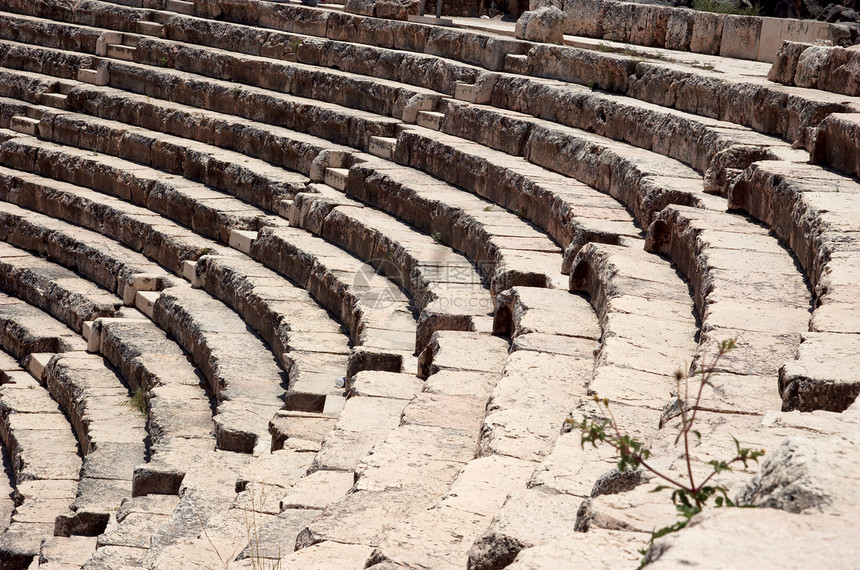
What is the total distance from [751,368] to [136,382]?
6435 mm

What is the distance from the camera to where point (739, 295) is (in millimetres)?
5973

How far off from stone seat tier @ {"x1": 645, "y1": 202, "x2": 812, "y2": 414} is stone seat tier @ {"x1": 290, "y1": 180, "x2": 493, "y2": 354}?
1506mm

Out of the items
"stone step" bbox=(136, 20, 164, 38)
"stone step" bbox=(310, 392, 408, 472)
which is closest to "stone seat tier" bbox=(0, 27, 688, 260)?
"stone step" bbox=(310, 392, 408, 472)

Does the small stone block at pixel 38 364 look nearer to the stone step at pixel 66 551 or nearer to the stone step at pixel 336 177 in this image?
the stone step at pixel 336 177

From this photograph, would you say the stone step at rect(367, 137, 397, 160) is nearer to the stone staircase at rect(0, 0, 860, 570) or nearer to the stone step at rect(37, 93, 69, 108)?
the stone staircase at rect(0, 0, 860, 570)

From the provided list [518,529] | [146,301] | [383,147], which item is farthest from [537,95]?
[518,529]

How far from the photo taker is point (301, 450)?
7.02 meters

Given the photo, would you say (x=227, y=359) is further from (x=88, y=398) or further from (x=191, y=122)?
(x=191, y=122)

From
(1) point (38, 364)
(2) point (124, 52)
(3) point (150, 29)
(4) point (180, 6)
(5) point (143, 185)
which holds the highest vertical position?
(4) point (180, 6)

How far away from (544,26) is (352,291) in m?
5.40

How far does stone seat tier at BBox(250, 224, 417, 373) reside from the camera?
823 centimetres

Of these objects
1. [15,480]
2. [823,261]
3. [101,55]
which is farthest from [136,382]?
[101,55]

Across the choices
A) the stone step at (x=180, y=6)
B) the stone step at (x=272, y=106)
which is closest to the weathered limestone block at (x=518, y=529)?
the stone step at (x=272, y=106)

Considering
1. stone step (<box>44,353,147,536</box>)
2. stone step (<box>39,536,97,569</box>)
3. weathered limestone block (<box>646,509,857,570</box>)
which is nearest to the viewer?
weathered limestone block (<box>646,509,857,570</box>)
